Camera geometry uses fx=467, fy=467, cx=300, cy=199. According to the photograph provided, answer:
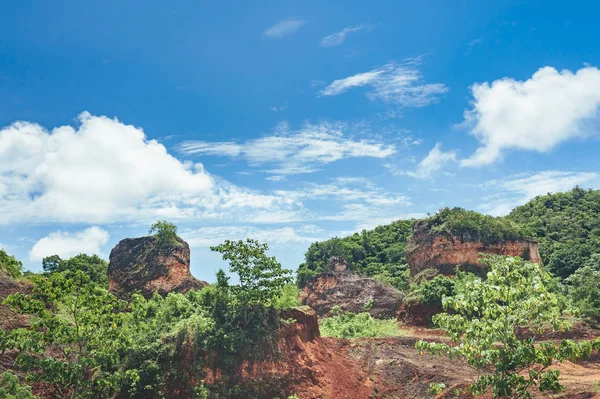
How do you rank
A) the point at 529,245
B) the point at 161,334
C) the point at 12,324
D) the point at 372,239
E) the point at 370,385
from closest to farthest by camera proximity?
the point at 12,324
the point at 161,334
the point at 370,385
the point at 529,245
the point at 372,239

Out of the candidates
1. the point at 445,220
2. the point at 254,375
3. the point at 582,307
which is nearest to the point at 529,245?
the point at 445,220

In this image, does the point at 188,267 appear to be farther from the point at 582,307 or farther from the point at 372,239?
the point at 372,239

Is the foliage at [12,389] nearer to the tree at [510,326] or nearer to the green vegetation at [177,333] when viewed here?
the green vegetation at [177,333]

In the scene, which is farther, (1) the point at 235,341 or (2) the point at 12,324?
(1) the point at 235,341

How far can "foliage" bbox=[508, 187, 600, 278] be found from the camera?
4993 cm

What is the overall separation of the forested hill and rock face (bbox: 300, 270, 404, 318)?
75.3 inches

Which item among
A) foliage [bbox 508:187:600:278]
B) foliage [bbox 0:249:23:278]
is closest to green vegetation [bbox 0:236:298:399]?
foliage [bbox 0:249:23:278]

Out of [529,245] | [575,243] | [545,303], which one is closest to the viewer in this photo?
[545,303]

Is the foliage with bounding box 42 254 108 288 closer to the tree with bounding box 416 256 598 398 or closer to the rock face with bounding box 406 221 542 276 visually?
the rock face with bounding box 406 221 542 276

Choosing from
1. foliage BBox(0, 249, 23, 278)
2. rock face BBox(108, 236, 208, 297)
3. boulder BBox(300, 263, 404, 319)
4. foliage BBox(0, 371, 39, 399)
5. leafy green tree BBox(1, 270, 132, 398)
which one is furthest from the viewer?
boulder BBox(300, 263, 404, 319)

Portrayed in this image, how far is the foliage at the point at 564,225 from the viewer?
4993 cm

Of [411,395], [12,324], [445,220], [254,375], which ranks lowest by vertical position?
[411,395]

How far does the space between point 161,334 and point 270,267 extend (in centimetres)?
575

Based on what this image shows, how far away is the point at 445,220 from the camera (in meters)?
44.0
